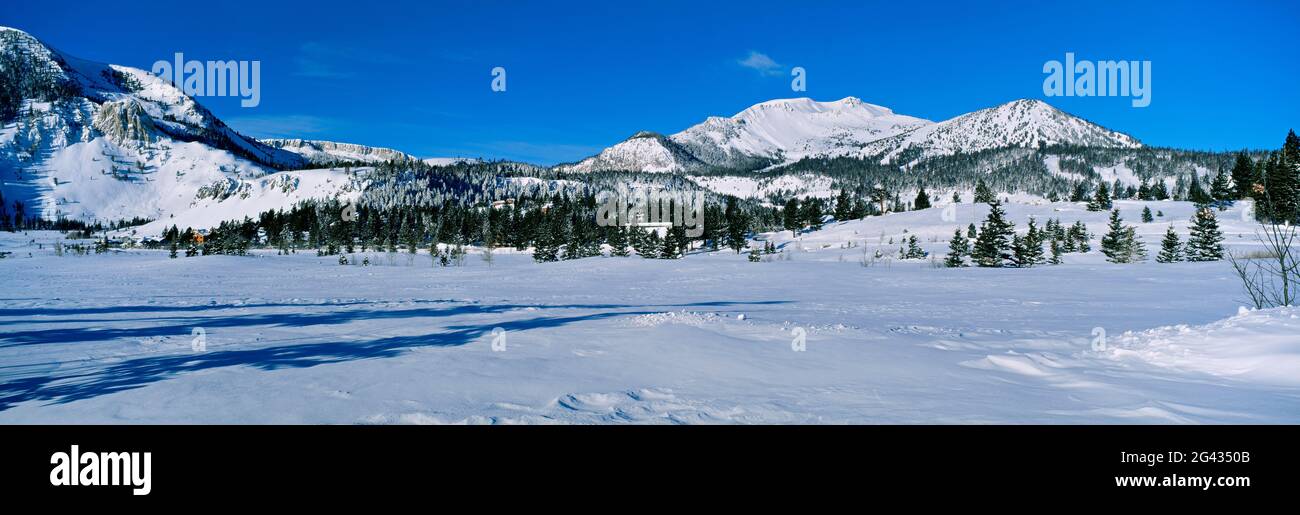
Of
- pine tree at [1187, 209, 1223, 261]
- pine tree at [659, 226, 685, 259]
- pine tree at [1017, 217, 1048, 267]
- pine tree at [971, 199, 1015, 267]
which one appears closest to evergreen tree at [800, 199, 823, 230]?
pine tree at [659, 226, 685, 259]

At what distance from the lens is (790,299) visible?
68.4 feet

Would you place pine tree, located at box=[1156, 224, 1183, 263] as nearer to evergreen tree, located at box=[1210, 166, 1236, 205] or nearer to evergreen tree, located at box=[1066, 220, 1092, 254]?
evergreen tree, located at box=[1066, 220, 1092, 254]

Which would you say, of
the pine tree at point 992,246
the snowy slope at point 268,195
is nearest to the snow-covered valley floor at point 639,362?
the pine tree at point 992,246

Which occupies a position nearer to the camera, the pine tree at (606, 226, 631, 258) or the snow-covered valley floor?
the snow-covered valley floor

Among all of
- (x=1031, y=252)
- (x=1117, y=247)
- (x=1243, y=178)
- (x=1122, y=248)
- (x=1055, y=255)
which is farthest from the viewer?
(x=1243, y=178)

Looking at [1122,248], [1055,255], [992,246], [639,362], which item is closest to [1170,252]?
[1122,248]

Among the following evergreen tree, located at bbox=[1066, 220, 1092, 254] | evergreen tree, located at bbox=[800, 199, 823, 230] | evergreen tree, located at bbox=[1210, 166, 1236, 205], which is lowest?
evergreen tree, located at bbox=[1066, 220, 1092, 254]

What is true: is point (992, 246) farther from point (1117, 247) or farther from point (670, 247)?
point (670, 247)

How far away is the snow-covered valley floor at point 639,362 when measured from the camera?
550 cm

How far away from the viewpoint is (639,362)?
8570 mm

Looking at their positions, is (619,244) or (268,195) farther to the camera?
(268,195)

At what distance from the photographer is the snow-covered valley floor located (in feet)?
18.0

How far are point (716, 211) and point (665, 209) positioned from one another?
63.7 meters

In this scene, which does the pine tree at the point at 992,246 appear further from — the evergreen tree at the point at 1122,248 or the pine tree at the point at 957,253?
the evergreen tree at the point at 1122,248
